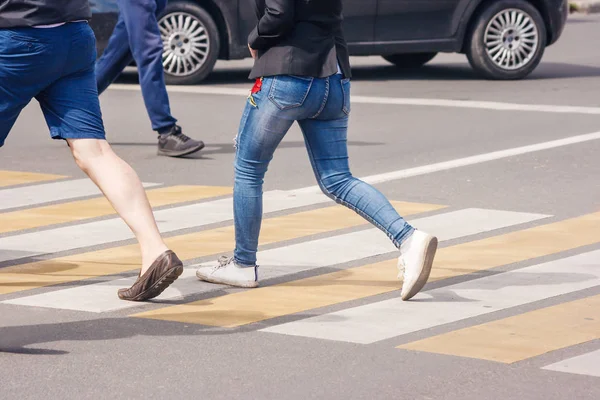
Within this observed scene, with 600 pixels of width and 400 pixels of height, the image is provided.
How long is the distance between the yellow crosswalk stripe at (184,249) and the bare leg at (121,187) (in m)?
0.63

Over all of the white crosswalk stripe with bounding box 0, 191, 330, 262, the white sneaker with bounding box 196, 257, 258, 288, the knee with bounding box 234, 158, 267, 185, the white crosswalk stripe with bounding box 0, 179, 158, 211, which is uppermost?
the knee with bounding box 234, 158, 267, 185

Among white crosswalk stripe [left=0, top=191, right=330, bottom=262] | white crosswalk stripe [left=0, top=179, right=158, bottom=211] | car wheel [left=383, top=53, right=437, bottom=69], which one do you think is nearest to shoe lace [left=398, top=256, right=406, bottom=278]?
white crosswalk stripe [left=0, top=191, right=330, bottom=262]

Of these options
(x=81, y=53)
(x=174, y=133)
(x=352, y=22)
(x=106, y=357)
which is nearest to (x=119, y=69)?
(x=174, y=133)

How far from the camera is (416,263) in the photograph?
6.22 metres

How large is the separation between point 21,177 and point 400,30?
20.3ft

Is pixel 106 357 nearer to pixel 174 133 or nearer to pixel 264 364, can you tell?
pixel 264 364

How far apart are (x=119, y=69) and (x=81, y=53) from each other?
17.2 ft

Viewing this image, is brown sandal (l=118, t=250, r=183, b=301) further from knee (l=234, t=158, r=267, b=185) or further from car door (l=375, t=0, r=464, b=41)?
car door (l=375, t=0, r=464, b=41)

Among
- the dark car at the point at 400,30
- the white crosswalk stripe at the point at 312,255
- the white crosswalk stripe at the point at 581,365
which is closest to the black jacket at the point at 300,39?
the white crosswalk stripe at the point at 312,255

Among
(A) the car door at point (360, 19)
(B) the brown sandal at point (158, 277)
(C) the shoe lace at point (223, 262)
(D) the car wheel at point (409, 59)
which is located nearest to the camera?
(B) the brown sandal at point (158, 277)

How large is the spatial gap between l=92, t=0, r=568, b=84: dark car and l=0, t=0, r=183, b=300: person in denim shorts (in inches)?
328

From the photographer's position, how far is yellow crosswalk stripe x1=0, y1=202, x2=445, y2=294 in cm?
681

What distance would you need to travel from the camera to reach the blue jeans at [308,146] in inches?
247

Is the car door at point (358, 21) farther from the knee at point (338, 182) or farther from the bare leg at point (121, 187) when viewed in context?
the bare leg at point (121, 187)
